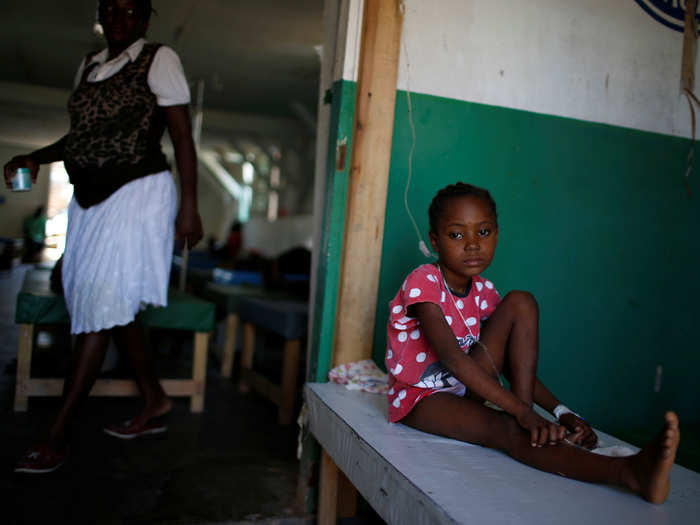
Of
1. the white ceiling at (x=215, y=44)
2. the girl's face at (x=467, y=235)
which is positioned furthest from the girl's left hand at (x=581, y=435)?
the white ceiling at (x=215, y=44)

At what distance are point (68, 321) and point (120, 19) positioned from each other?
4.13 ft

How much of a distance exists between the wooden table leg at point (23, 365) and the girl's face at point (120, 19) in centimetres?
123

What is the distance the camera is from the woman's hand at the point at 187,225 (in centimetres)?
226

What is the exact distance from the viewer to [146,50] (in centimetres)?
219

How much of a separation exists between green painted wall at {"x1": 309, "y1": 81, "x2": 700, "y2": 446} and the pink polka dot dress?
1.29 feet

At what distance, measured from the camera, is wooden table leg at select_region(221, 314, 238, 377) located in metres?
3.72

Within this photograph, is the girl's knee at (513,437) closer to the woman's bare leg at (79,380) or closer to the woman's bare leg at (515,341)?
the woman's bare leg at (515,341)

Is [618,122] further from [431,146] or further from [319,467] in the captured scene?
[319,467]

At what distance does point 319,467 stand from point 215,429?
2.62 ft

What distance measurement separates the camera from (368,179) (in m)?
2.01

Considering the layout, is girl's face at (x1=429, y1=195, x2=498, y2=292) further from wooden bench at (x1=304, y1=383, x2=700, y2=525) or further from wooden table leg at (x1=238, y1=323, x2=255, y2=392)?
wooden table leg at (x1=238, y1=323, x2=255, y2=392)

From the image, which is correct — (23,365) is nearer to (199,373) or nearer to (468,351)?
(199,373)

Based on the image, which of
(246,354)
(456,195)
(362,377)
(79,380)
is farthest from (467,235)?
(246,354)

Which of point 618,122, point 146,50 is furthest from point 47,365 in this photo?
point 618,122
